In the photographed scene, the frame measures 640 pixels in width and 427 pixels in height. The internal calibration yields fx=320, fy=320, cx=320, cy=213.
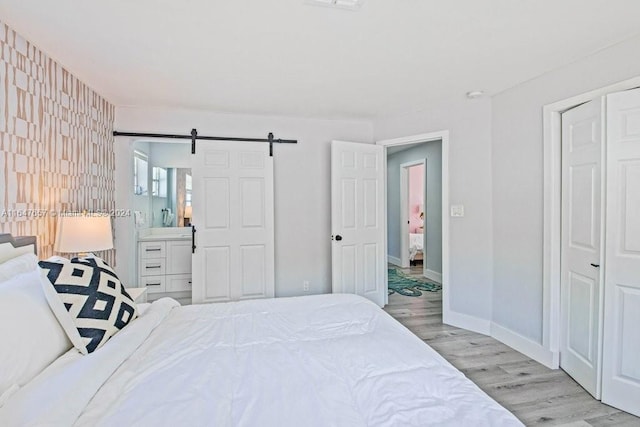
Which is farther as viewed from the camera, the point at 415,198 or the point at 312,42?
the point at 415,198

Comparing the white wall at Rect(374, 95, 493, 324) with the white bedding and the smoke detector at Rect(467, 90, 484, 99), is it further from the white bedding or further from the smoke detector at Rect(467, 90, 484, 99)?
the white bedding

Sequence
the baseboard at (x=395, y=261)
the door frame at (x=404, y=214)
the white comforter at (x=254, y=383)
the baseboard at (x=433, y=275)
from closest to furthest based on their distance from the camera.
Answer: the white comforter at (x=254, y=383) < the baseboard at (x=433, y=275) < the door frame at (x=404, y=214) < the baseboard at (x=395, y=261)

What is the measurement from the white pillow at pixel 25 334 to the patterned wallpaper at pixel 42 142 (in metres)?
0.86

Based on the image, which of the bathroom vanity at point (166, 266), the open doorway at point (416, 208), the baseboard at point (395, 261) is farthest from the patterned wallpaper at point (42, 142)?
the baseboard at point (395, 261)

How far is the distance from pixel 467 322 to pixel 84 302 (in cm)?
330

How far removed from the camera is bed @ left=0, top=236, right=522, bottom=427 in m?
0.97

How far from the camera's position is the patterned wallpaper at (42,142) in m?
1.88

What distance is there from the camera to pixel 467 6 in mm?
1749

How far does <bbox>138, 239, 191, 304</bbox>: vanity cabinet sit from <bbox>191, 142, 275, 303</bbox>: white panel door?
84cm

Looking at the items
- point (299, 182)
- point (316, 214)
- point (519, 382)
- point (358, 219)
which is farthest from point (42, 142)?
point (519, 382)

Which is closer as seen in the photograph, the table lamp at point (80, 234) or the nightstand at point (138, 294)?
the table lamp at point (80, 234)

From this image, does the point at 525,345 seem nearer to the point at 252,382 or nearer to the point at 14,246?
the point at 252,382

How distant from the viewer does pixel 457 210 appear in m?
3.38

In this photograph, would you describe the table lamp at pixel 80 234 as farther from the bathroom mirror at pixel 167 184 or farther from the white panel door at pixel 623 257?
the white panel door at pixel 623 257
